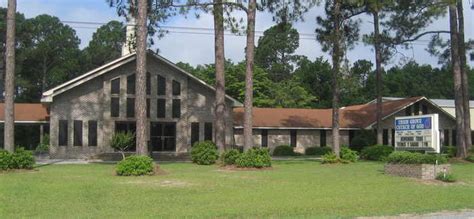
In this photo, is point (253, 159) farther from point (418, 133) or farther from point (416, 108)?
point (416, 108)

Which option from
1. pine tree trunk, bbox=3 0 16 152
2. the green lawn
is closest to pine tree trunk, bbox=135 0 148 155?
the green lawn

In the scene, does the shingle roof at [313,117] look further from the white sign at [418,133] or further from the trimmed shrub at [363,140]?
the white sign at [418,133]

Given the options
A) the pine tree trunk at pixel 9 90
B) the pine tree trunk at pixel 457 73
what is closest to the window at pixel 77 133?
the pine tree trunk at pixel 9 90

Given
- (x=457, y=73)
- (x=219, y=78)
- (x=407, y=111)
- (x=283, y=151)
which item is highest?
(x=457, y=73)

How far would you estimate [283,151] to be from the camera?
4428cm

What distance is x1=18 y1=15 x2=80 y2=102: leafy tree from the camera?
227 feet

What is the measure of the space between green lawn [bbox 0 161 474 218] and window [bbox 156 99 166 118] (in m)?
18.3

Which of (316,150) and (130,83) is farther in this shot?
(316,150)

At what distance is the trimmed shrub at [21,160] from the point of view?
76.3 ft

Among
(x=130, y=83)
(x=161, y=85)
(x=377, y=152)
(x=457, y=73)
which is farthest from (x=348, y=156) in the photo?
(x=130, y=83)

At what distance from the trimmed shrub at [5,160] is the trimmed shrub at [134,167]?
496cm

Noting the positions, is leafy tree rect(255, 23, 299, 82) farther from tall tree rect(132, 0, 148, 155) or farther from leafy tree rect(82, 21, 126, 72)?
tall tree rect(132, 0, 148, 155)

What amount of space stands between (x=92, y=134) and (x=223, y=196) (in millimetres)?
24741

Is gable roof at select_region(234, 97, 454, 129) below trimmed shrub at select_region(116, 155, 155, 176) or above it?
above
